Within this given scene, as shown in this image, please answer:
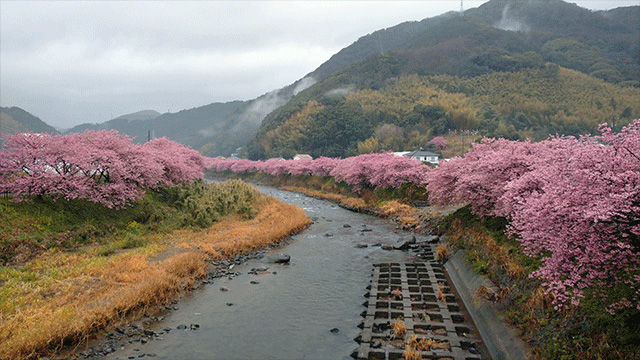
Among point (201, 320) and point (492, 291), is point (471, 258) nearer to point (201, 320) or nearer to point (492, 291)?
point (492, 291)

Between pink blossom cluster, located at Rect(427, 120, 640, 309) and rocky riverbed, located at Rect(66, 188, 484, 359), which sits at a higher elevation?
pink blossom cluster, located at Rect(427, 120, 640, 309)

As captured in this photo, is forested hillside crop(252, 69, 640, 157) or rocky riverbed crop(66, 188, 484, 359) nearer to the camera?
rocky riverbed crop(66, 188, 484, 359)

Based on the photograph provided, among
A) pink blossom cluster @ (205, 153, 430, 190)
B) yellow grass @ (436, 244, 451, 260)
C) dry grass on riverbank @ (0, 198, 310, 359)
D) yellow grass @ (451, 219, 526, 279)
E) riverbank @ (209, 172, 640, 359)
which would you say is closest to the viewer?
riverbank @ (209, 172, 640, 359)

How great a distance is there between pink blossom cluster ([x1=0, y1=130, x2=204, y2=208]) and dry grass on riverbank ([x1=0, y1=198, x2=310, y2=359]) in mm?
4819

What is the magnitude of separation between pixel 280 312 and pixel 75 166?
16.8m

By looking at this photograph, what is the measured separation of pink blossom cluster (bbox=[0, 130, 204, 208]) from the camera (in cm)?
2116

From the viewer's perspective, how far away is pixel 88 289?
14758 mm

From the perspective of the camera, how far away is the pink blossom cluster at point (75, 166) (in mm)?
21156

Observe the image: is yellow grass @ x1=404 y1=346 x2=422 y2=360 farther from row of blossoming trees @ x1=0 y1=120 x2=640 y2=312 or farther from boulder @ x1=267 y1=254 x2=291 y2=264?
boulder @ x1=267 y1=254 x2=291 y2=264

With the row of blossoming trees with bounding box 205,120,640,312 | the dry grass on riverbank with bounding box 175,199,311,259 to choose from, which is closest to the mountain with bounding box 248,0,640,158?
the dry grass on riverbank with bounding box 175,199,311,259

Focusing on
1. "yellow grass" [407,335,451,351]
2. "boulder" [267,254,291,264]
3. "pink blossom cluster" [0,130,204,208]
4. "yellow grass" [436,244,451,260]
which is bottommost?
"yellow grass" [436,244,451,260]

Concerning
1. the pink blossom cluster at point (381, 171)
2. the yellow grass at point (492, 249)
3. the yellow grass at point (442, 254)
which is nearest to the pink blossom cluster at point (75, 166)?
the yellow grass at point (442, 254)

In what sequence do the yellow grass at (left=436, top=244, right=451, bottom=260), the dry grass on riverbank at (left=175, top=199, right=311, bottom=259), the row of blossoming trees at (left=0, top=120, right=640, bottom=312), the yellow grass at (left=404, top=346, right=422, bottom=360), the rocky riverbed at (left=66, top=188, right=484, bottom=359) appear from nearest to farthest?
1. the row of blossoming trees at (left=0, top=120, right=640, bottom=312)
2. the yellow grass at (left=404, top=346, right=422, bottom=360)
3. the rocky riverbed at (left=66, top=188, right=484, bottom=359)
4. the yellow grass at (left=436, top=244, right=451, bottom=260)
5. the dry grass on riverbank at (left=175, top=199, right=311, bottom=259)

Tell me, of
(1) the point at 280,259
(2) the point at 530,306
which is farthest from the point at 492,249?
(1) the point at 280,259
